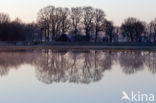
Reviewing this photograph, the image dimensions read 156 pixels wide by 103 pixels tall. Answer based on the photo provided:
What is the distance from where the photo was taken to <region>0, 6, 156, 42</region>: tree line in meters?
59.7

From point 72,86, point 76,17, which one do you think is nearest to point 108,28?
point 76,17

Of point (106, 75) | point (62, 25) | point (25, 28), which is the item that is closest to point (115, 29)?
point (62, 25)

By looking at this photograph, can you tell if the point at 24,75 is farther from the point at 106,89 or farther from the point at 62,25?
the point at 62,25

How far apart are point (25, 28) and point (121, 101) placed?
2267 inches

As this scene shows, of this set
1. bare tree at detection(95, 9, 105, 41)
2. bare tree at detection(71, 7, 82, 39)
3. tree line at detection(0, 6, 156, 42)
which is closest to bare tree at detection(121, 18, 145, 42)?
tree line at detection(0, 6, 156, 42)

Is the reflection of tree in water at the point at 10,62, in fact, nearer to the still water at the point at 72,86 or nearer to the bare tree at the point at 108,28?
the still water at the point at 72,86

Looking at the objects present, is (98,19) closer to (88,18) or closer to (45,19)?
(88,18)
